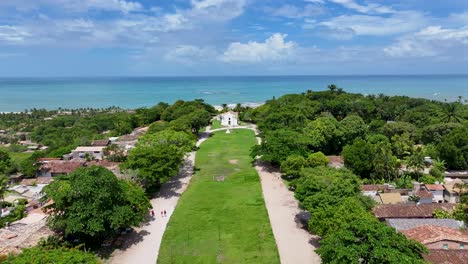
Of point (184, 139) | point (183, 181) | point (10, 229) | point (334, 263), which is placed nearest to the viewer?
point (334, 263)

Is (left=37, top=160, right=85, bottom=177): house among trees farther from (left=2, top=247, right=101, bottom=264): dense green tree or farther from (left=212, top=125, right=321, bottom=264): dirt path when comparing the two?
(left=2, top=247, right=101, bottom=264): dense green tree

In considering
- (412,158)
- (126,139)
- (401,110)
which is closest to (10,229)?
(126,139)

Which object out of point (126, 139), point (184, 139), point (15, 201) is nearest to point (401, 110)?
point (184, 139)

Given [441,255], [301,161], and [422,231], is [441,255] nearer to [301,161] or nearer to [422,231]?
[422,231]

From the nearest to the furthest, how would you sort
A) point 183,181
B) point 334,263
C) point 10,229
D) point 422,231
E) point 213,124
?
point 334,263, point 422,231, point 10,229, point 183,181, point 213,124

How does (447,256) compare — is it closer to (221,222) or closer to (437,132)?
(221,222)

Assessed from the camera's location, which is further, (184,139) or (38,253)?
(184,139)

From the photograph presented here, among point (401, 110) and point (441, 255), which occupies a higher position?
point (401, 110)

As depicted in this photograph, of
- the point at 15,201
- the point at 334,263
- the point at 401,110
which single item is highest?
the point at 401,110

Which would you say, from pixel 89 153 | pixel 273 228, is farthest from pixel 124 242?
pixel 89 153
